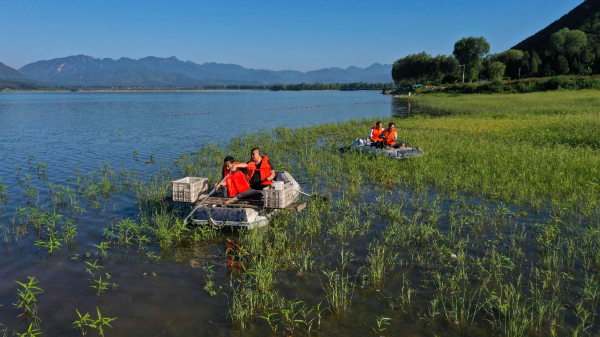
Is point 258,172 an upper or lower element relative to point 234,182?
upper

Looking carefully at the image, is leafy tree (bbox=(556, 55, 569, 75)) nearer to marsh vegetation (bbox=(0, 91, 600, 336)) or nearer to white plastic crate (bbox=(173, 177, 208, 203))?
marsh vegetation (bbox=(0, 91, 600, 336))

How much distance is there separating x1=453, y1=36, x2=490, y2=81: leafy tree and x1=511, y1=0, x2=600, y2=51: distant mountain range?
55.1m

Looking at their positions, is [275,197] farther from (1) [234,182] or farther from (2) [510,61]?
(2) [510,61]

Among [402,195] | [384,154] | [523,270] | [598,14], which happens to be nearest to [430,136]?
[384,154]

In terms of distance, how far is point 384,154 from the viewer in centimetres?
1689

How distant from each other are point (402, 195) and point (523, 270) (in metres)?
5.06

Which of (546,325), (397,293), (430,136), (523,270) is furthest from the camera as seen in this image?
(430,136)

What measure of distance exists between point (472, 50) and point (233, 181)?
394ft

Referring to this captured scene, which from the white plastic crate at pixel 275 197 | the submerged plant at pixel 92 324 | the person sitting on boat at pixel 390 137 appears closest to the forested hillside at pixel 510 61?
the person sitting on boat at pixel 390 137

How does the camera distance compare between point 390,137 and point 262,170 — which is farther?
point 390,137

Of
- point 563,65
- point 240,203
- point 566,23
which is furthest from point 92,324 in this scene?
point 566,23

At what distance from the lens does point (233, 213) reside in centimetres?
901

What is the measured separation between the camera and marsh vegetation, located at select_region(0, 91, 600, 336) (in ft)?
18.9

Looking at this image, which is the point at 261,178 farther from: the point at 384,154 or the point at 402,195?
the point at 384,154
